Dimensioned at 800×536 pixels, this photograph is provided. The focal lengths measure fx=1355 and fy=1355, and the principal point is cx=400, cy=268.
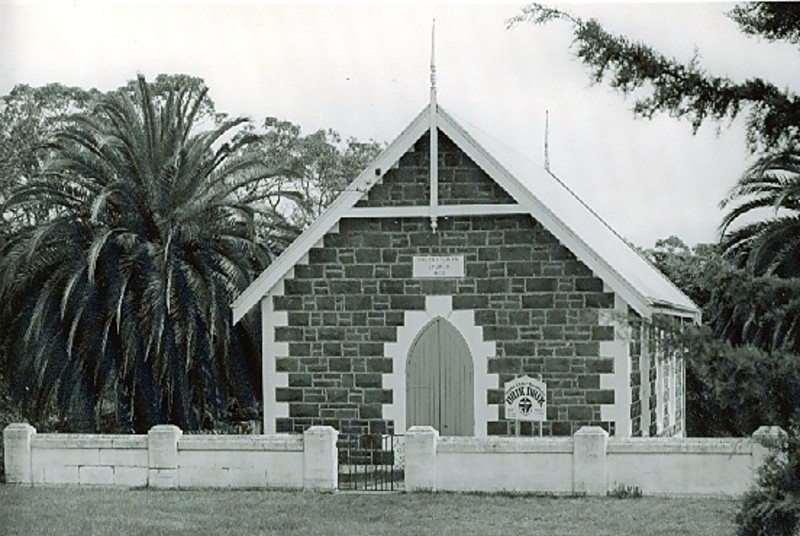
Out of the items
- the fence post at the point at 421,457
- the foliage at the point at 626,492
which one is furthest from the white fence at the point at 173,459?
the foliage at the point at 626,492

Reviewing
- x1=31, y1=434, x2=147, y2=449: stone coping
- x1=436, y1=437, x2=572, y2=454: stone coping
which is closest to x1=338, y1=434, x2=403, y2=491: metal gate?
x1=436, y1=437, x2=572, y2=454: stone coping

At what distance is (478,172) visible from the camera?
20.3 metres

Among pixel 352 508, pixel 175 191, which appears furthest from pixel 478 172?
pixel 175 191

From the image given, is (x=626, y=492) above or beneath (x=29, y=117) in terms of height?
beneath

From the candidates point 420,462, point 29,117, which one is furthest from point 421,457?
point 29,117

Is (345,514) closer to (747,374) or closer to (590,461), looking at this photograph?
(590,461)

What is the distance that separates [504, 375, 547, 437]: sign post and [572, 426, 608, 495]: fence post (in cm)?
198

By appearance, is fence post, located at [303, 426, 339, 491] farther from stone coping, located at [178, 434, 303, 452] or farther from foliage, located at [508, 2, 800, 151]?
foliage, located at [508, 2, 800, 151]

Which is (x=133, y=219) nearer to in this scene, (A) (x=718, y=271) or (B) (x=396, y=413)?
(B) (x=396, y=413)

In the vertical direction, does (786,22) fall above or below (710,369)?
above

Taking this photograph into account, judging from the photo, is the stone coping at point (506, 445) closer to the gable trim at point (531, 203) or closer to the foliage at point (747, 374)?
the gable trim at point (531, 203)

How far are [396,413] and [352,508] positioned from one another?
3199 mm

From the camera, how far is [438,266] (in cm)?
2052

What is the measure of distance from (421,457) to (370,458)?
2182mm
